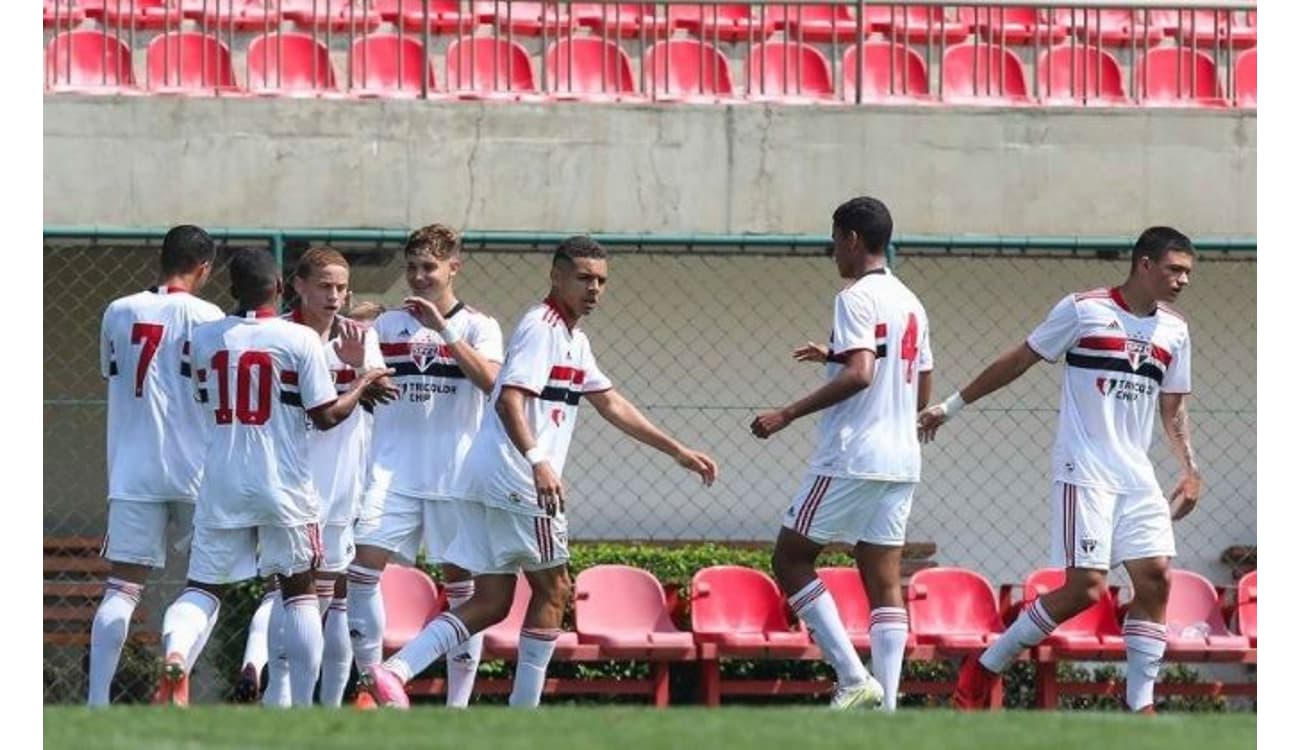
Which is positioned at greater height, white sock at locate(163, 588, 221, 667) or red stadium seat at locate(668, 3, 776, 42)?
red stadium seat at locate(668, 3, 776, 42)

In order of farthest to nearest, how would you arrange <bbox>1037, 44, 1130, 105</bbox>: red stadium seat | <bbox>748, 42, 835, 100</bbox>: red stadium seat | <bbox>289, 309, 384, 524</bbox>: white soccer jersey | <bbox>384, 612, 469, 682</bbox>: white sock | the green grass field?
1. <bbox>1037, 44, 1130, 105</bbox>: red stadium seat
2. <bbox>748, 42, 835, 100</bbox>: red stadium seat
3. <bbox>289, 309, 384, 524</bbox>: white soccer jersey
4. <bbox>384, 612, 469, 682</bbox>: white sock
5. the green grass field

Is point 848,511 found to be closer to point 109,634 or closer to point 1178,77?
point 109,634

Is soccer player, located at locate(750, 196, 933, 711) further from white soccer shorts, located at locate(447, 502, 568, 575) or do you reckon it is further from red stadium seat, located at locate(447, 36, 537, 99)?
red stadium seat, located at locate(447, 36, 537, 99)

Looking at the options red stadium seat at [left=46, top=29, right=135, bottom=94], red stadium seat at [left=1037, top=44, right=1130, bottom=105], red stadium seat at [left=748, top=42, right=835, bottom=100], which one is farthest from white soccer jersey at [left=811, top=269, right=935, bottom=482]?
red stadium seat at [left=46, top=29, right=135, bottom=94]

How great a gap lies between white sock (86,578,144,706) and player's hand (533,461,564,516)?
83.1 inches

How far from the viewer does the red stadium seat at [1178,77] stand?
1945cm

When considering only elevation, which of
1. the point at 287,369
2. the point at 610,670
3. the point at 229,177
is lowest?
the point at 610,670

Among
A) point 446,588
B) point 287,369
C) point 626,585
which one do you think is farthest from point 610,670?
point 287,369

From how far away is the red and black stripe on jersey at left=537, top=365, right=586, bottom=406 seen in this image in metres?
11.7

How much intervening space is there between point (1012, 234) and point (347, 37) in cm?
442

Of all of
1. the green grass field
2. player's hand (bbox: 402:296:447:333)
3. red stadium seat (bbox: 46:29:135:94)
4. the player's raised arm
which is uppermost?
red stadium seat (bbox: 46:29:135:94)
